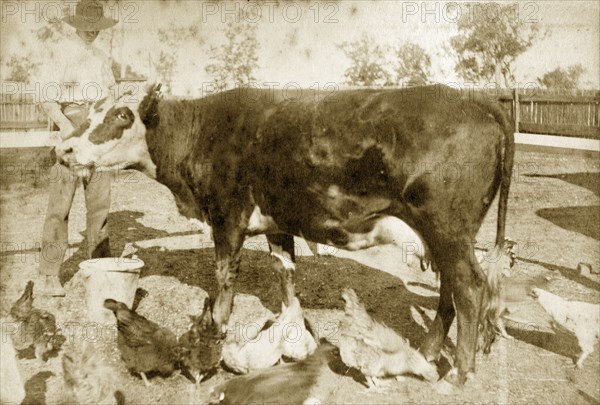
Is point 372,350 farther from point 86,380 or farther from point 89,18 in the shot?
point 89,18

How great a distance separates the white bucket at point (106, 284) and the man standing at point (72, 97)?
95cm

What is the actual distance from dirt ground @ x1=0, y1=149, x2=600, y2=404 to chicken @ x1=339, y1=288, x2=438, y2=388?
16 cm

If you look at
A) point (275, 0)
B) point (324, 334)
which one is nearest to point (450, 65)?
point (275, 0)

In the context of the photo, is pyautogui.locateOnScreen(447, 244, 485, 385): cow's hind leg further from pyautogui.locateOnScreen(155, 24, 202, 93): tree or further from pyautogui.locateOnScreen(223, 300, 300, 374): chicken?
pyautogui.locateOnScreen(155, 24, 202, 93): tree

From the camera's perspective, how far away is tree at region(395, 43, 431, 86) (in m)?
17.1

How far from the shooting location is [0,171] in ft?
51.6

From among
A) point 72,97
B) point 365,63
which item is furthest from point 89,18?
point 365,63

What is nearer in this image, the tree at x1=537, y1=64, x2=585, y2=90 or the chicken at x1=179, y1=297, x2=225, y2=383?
the chicken at x1=179, y1=297, x2=225, y2=383

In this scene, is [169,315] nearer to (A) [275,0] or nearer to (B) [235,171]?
(B) [235,171]

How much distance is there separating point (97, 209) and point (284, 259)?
94.7 inches

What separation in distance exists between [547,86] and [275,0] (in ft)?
53.8

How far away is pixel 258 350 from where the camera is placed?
4988mm

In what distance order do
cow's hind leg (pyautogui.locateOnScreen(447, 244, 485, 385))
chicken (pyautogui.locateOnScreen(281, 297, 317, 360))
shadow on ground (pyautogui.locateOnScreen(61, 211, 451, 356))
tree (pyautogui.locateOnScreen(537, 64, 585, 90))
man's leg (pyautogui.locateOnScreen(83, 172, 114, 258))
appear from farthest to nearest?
tree (pyautogui.locateOnScreen(537, 64, 585, 90)), man's leg (pyautogui.locateOnScreen(83, 172, 114, 258)), shadow on ground (pyautogui.locateOnScreen(61, 211, 451, 356)), chicken (pyautogui.locateOnScreen(281, 297, 317, 360)), cow's hind leg (pyautogui.locateOnScreen(447, 244, 485, 385))

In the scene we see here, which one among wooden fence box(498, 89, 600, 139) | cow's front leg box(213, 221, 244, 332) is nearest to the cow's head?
cow's front leg box(213, 221, 244, 332)
